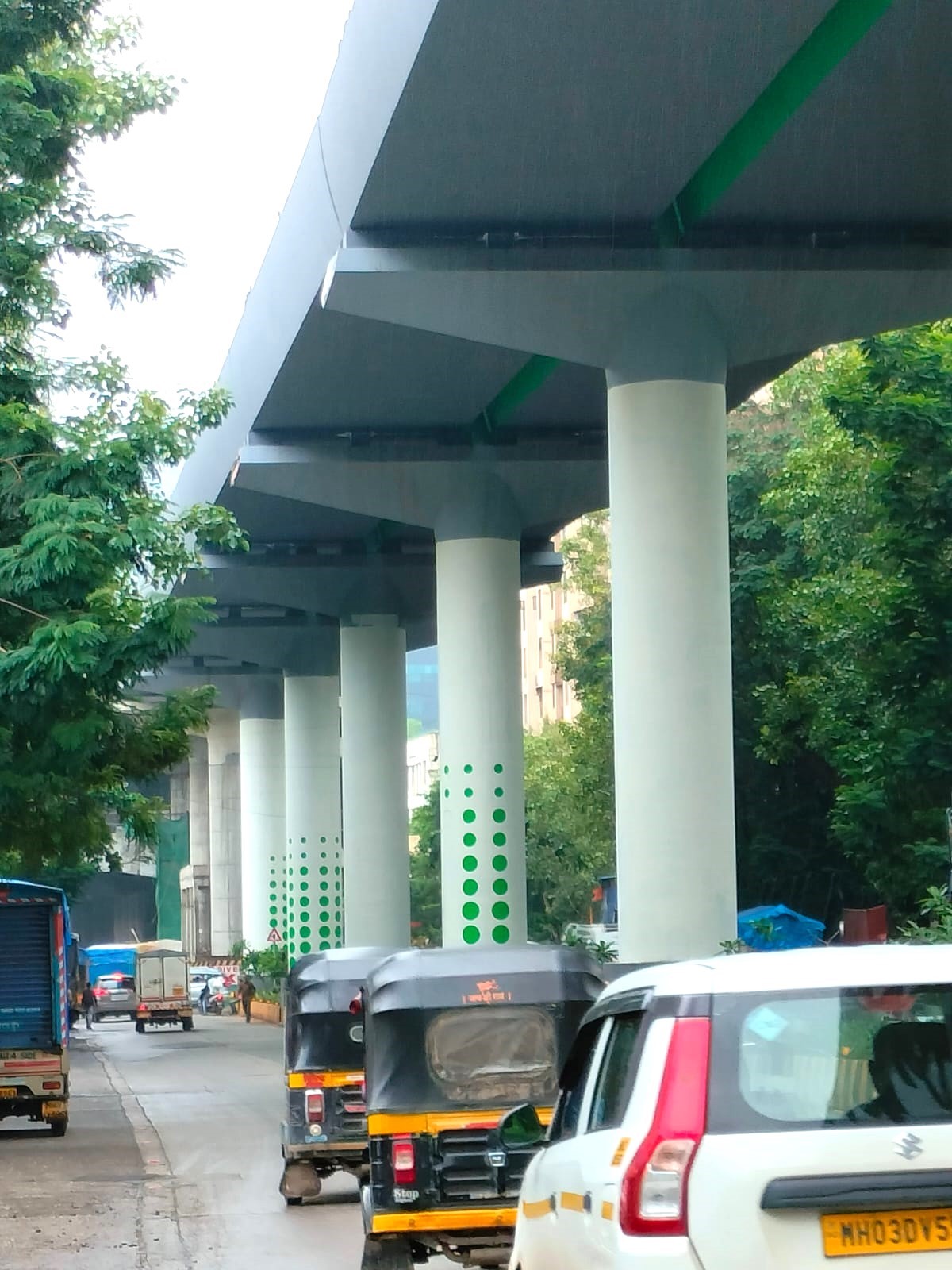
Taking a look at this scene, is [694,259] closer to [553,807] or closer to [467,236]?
[467,236]

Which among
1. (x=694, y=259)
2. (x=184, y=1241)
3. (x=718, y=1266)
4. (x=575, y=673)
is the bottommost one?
(x=184, y=1241)

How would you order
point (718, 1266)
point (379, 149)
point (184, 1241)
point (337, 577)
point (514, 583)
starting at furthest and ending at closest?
1. point (337, 577)
2. point (514, 583)
3. point (379, 149)
4. point (184, 1241)
5. point (718, 1266)

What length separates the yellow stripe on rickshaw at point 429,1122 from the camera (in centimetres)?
1085

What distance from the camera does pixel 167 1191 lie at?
714 inches

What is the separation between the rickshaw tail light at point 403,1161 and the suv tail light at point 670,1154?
5.99 m

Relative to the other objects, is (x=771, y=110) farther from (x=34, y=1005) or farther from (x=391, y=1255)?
(x=34, y=1005)

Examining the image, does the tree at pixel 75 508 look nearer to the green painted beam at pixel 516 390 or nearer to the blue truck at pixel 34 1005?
the blue truck at pixel 34 1005

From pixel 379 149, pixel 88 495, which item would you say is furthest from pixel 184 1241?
pixel 379 149

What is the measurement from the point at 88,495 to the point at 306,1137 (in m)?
8.19

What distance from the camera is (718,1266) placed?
4.77 metres

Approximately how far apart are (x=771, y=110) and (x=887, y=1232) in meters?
15.7

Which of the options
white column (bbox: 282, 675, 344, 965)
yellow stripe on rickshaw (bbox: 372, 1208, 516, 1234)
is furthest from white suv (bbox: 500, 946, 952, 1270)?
white column (bbox: 282, 675, 344, 965)

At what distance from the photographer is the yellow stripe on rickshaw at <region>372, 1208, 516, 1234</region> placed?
1066 cm

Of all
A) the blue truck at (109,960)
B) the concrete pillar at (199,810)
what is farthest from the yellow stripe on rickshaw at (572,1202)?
the concrete pillar at (199,810)
